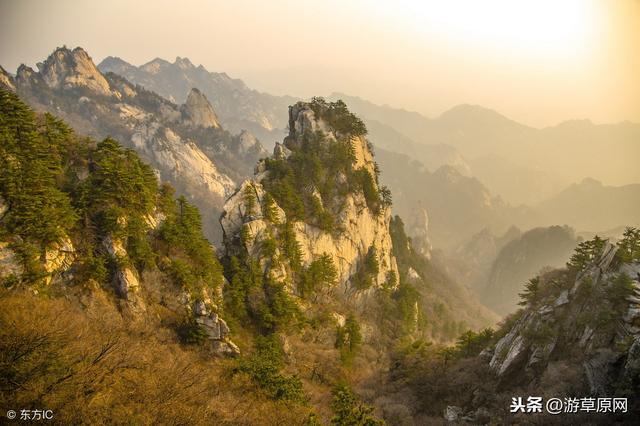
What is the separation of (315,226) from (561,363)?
137 feet

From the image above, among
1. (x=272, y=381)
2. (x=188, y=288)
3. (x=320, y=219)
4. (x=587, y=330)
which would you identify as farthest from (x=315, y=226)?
(x=587, y=330)

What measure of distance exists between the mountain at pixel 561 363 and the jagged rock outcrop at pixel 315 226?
24.7 m

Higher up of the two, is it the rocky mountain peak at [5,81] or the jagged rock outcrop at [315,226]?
the rocky mountain peak at [5,81]

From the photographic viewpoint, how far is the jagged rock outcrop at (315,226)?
55875mm

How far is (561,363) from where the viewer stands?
34.5 meters

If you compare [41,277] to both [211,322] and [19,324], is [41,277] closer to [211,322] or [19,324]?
[19,324]

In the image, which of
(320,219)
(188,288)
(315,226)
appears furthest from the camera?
(320,219)

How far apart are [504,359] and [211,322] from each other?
3374 cm

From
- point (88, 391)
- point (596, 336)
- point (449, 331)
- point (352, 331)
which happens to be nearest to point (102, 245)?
point (88, 391)

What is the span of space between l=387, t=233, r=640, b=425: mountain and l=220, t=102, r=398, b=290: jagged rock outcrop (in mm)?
24692

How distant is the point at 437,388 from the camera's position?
4241 cm

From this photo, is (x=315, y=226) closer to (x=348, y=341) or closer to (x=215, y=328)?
(x=348, y=341)

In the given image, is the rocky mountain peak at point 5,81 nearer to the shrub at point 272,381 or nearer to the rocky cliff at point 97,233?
the rocky cliff at point 97,233

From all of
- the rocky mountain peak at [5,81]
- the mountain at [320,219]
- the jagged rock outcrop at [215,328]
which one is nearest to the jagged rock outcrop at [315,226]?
the mountain at [320,219]
